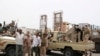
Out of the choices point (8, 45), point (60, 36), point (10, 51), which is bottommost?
point (10, 51)

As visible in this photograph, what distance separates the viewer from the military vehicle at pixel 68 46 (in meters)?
22.1

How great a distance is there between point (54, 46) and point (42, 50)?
4046 millimetres

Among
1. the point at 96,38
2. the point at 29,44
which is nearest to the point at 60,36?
the point at 29,44

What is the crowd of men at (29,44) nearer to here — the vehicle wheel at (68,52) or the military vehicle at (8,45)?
the military vehicle at (8,45)

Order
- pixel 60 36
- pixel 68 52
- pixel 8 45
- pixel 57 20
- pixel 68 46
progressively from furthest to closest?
pixel 57 20, pixel 60 36, pixel 68 52, pixel 68 46, pixel 8 45

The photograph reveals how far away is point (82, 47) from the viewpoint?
22.1 metres

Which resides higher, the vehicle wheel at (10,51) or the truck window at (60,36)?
the truck window at (60,36)

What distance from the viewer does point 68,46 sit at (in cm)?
2281

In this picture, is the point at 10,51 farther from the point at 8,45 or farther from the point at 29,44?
the point at 29,44

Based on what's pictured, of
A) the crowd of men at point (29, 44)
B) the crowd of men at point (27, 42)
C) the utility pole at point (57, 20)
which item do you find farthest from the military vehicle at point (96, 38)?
the crowd of men at point (29, 44)

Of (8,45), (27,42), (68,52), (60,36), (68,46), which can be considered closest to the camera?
(27,42)

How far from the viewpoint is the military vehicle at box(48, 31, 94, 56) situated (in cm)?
2214

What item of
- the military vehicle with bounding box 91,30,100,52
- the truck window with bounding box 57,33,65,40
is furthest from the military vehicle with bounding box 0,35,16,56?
the military vehicle with bounding box 91,30,100,52

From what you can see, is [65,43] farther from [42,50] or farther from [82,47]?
[42,50]
